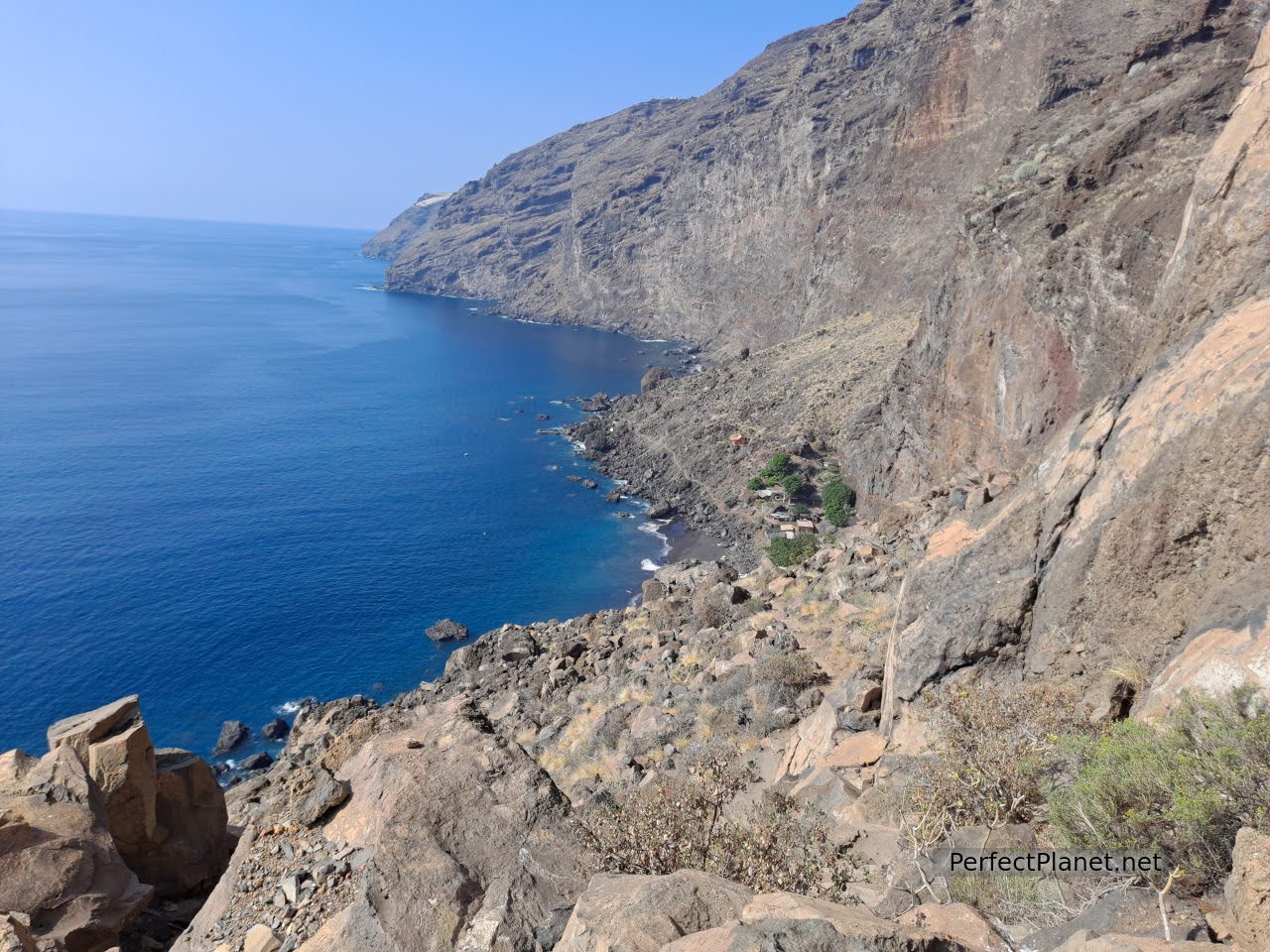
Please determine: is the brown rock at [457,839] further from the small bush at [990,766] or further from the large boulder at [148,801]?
the large boulder at [148,801]

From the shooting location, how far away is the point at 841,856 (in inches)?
429

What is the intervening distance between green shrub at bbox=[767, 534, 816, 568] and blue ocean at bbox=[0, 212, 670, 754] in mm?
12669

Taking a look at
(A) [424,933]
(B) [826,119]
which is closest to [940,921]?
(A) [424,933]

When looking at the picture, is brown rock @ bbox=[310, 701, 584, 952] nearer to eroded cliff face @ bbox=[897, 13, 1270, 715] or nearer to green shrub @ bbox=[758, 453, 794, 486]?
eroded cliff face @ bbox=[897, 13, 1270, 715]

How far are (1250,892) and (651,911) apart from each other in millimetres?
5048

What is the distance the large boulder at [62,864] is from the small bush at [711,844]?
29.7 ft

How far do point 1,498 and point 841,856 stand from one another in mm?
81738

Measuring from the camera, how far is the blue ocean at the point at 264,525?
48250mm

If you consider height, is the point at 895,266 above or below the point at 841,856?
above

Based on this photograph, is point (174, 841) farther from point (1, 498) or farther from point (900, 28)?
point (900, 28)

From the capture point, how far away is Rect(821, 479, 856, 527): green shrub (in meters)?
61.6

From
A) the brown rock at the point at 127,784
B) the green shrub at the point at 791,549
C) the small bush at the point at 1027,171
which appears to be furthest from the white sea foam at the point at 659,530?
the brown rock at the point at 127,784

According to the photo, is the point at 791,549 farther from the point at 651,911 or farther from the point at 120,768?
the point at 651,911

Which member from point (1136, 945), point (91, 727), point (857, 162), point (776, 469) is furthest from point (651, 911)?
point (857, 162)
